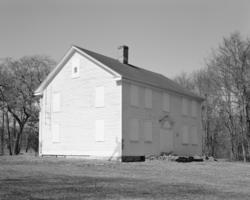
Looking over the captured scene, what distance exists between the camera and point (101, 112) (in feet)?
82.7

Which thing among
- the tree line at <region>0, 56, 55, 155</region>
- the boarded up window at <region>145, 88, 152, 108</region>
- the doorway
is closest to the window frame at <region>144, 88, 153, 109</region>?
the boarded up window at <region>145, 88, 152, 108</region>

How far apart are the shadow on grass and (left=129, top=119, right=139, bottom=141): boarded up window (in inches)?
531

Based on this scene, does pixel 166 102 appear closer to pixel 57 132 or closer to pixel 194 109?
pixel 194 109

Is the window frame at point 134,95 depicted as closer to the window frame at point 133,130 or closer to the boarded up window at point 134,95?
the boarded up window at point 134,95

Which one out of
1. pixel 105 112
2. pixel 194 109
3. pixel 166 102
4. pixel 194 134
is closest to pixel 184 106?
pixel 194 109

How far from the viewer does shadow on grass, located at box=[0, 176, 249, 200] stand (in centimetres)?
851

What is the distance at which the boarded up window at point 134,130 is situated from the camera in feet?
81.4

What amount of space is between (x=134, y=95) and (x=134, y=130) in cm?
234

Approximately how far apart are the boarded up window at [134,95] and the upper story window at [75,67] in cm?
426

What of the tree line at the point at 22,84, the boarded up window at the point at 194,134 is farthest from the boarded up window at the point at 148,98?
the tree line at the point at 22,84

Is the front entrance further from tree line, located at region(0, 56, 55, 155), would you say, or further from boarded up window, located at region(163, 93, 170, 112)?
tree line, located at region(0, 56, 55, 155)

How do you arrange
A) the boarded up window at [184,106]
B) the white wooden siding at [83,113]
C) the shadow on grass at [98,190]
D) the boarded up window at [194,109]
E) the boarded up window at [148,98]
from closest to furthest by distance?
1. the shadow on grass at [98,190]
2. the white wooden siding at [83,113]
3. the boarded up window at [148,98]
4. the boarded up window at [184,106]
5. the boarded up window at [194,109]

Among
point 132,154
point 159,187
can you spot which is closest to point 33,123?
point 132,154

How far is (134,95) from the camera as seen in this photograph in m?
25.4
